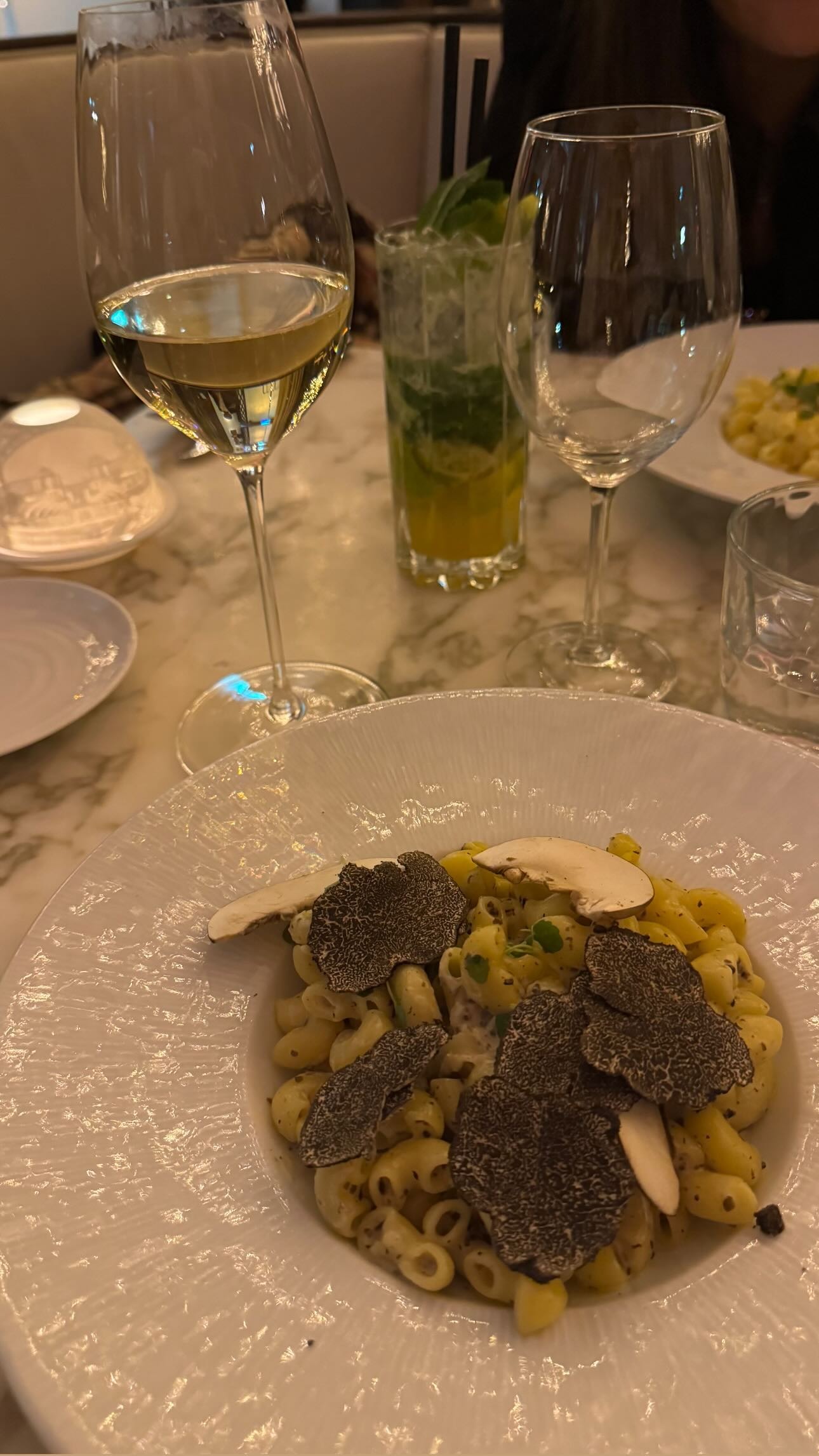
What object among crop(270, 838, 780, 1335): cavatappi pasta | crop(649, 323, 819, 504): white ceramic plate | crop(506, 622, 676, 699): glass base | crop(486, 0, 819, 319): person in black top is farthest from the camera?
crop(486, 0, 819, 319): person in black top

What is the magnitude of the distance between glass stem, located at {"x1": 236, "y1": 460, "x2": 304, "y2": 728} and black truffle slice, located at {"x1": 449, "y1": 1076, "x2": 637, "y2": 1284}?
0.58m

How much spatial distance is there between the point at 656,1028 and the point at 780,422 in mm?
1065

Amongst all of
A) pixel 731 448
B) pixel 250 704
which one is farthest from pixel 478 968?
pixel 731 448

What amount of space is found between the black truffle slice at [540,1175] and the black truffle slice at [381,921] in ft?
0.42

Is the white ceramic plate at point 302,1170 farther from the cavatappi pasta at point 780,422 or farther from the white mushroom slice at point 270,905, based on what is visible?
the cavatappi pasta at point 780,422

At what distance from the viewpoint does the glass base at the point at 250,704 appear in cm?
108

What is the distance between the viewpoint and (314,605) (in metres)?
1.37

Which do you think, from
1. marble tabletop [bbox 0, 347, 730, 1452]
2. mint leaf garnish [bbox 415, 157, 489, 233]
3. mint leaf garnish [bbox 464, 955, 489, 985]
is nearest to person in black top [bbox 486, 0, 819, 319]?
marble tabletop [bbox 0, 347, 730, 1452]

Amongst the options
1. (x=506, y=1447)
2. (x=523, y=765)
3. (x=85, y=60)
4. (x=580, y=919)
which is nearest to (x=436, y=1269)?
(x=506, y=1447)

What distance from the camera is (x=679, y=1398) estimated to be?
50 centimetres

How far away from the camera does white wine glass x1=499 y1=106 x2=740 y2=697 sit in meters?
0.90

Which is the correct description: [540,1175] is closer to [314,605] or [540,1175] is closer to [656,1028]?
[656,1028]

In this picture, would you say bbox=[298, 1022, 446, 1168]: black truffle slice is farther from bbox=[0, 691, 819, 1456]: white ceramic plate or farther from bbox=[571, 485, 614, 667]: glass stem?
bbox=[571, 485, 614, 667]: glass stem

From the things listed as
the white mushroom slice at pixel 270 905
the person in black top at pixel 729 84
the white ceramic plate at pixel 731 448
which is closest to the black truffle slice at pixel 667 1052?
the white mushroom slice at pixel 270 905
